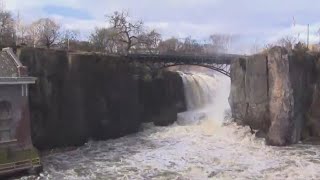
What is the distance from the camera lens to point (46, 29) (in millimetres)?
55250

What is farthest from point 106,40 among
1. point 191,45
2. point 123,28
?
point 191,45

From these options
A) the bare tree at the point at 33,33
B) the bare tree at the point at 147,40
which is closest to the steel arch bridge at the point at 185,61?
the bare tree at the point at 147,40

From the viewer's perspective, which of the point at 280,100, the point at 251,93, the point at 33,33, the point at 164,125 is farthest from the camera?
the point at 33,33

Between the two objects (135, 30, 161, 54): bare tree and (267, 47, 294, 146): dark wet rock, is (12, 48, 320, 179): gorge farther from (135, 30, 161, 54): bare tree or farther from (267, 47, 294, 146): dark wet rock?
(135, 30, 161, 54): bare tree

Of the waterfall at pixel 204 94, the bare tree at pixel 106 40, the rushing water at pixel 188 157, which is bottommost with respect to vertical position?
the rushing water at pixel 188 157

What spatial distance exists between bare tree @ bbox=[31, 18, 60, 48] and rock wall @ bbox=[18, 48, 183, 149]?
14069 millimetres

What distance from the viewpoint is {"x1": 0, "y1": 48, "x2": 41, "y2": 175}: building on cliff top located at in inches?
950

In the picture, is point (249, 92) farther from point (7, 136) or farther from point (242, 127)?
point (7, 136)

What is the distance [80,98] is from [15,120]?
31.7ft

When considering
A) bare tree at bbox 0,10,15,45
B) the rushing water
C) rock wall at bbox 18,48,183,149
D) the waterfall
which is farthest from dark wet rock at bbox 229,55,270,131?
bare tree at bbox 0,10,15,45

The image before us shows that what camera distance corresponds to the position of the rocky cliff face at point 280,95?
104 ft

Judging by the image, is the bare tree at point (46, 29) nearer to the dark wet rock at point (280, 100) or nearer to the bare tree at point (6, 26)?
the bare tree at point (6, 26)

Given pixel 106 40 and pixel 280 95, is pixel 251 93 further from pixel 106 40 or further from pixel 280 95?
pixel 106 40

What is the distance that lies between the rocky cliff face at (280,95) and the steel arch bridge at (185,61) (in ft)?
45.5
